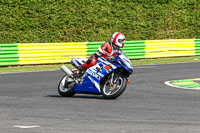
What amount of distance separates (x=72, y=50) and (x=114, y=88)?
12.6 metres

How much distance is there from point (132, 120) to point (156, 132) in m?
1.23

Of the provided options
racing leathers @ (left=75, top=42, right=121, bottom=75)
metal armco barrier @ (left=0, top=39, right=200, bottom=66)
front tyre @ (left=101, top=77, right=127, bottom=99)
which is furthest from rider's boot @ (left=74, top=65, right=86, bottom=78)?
metal armco barrier @ (left=0, top=39, right=200, bottom=66)

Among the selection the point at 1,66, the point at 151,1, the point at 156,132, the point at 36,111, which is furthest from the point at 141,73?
the point at 151,1

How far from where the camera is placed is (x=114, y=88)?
1120cm

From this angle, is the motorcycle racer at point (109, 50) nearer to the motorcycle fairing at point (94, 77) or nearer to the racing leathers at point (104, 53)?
the racing leathers at point (104, 53)

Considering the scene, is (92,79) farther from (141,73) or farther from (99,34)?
(99,34)

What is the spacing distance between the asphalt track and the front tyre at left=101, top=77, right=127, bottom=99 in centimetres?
18

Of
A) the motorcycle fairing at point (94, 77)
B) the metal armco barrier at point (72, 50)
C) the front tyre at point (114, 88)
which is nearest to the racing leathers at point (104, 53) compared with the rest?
the motorcycle fairing at point (94, 77)

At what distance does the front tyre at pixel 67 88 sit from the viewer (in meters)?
11.7

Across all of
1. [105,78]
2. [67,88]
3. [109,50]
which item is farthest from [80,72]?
[109,50]

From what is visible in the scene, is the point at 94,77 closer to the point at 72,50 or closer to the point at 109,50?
the point at 109,50

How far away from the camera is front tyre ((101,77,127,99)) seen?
1101 cm

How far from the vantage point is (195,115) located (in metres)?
8.65

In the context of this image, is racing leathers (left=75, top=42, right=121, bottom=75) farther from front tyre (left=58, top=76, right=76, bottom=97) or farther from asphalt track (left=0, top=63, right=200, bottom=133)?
asphalt track (left=0, top=63, right=200, bottom=133)
